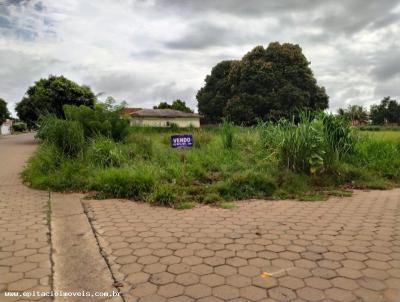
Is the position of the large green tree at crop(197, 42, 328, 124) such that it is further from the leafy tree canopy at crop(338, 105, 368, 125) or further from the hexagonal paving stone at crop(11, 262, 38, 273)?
the hexagonal paving stone at crop(11, 262, 38, 273)

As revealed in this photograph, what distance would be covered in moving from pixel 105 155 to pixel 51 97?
50.0 ft

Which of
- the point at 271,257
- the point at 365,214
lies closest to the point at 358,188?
the point at 365,214

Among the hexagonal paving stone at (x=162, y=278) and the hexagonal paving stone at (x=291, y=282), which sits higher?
the hexagonal paving stone at (x=291, y=282)

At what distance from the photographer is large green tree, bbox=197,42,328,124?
94.0ft

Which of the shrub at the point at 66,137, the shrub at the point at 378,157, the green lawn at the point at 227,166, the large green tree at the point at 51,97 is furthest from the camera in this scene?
the large green tree at the point at 51,97

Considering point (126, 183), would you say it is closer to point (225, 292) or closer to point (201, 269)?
point (201, 269)

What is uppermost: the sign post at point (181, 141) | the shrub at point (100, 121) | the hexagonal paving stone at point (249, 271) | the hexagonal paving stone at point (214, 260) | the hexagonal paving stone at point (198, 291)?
the shrub at point (100, 121)

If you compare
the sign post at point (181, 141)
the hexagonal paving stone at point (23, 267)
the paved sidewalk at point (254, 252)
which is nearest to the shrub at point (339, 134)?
the paved sidewalk at point (254, 252)

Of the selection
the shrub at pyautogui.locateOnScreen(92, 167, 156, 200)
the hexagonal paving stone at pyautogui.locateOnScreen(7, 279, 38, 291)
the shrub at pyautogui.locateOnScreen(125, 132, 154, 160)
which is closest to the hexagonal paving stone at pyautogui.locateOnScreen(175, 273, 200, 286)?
the hexagonal paving stone at pyautogui.locateOnScreen(7, 279, 38, 291)

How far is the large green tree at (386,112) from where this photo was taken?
59.9 m

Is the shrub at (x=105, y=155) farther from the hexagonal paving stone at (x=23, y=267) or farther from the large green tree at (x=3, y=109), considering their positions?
the large green tree at (x=3, y=109)

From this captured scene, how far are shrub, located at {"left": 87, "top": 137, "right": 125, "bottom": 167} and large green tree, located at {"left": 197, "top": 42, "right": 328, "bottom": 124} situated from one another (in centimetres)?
2083

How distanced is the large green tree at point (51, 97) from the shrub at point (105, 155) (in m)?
13.7

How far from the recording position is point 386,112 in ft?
199
